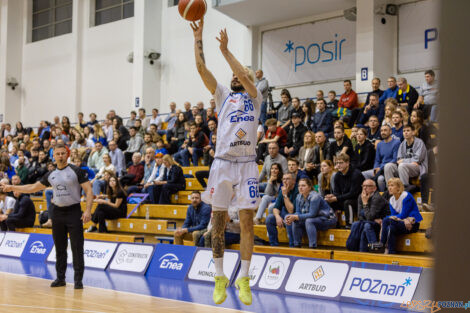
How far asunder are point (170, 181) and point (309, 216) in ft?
16.6

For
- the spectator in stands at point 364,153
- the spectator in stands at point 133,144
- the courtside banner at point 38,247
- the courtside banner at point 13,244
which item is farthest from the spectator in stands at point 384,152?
the spectator in stands at point 133,144

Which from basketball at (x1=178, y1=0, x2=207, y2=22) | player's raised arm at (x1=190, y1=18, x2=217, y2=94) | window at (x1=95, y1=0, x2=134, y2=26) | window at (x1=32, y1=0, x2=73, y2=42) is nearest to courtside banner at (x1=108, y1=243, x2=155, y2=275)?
player's raised arm at (x1=190, y1=18, x2=217, y2=94)

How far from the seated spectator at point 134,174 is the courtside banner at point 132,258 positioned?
3.54m

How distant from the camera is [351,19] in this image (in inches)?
642

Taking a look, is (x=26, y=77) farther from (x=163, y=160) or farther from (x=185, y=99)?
(x=163, y=160)

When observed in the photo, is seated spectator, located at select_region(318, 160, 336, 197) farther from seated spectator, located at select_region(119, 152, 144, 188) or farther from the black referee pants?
seated spectator, located at select_region(119, 152, 144, 188)

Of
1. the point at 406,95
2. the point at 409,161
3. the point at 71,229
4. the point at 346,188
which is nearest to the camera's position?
the point at 71,229

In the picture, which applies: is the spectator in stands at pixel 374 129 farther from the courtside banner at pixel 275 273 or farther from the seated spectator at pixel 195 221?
the courtside banner at pixel 275 273

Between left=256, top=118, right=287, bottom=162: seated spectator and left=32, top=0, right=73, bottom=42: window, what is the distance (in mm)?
15684

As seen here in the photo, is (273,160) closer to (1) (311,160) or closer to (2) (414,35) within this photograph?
(1) (311,160)

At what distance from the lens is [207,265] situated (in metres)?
9.53

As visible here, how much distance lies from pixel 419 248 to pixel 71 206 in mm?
5183

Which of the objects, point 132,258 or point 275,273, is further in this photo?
point 132,258

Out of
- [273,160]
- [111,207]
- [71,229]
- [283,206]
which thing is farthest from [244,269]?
[111,207]
